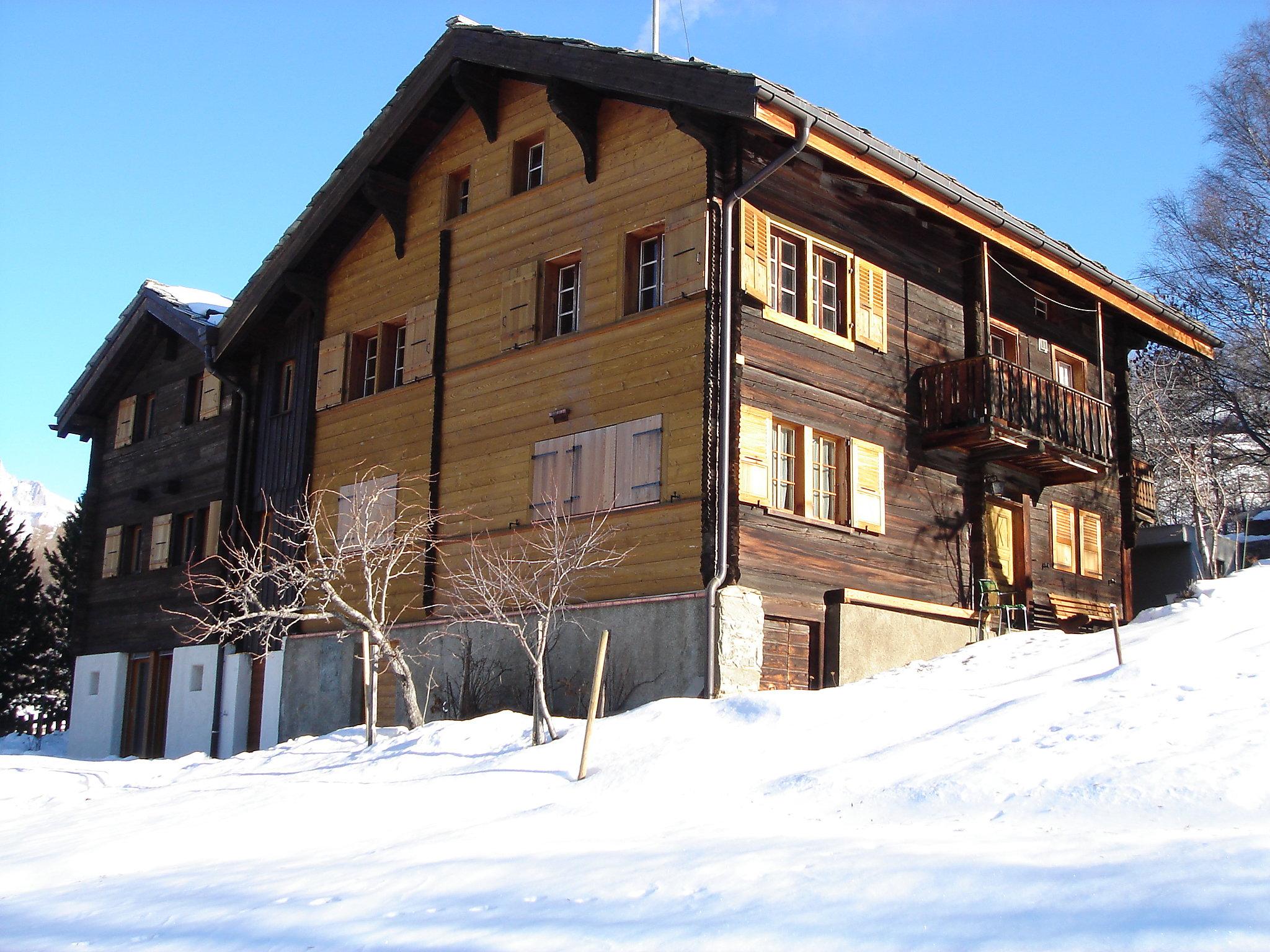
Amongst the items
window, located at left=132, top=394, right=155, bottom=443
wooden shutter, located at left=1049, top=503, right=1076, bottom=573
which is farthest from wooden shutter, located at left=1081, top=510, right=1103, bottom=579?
window, located at left=132, top=394, right=155, bottom=443

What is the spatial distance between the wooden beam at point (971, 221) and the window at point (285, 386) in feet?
34.1

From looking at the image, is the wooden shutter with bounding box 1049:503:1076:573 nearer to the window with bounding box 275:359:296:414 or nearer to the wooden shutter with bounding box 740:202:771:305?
the wooden shutter with bounding box 740:202:771:305

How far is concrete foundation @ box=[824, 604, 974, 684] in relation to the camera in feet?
50.8

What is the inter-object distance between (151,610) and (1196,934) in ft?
71.3

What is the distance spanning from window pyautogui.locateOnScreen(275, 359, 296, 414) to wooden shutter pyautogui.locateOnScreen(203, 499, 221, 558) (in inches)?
89.6

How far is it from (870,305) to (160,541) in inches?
570

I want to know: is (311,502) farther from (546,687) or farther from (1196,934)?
→ (1196,934)

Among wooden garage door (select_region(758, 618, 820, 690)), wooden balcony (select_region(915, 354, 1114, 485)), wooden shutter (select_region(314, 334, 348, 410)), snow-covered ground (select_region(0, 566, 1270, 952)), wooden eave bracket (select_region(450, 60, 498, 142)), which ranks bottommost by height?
snow-covered ground (select_region(0, 566, 1270, 952))

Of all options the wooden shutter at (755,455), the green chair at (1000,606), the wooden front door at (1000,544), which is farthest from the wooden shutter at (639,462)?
the wooden front door at (1000,544)

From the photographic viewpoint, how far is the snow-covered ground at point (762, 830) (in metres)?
5.95

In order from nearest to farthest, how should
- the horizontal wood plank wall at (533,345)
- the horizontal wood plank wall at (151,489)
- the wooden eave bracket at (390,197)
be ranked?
1. the horizontal wood plank wall at (533,345)
2. the wooden eave bracket at (390,197)
3. the horizontal wood plank wall at (151,489)

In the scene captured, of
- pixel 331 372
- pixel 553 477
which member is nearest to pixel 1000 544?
pixel 553 477

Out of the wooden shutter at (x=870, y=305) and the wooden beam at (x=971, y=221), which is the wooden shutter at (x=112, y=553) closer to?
the wooden shutter at (x=870, y=305)

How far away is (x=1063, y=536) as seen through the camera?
1969cm
